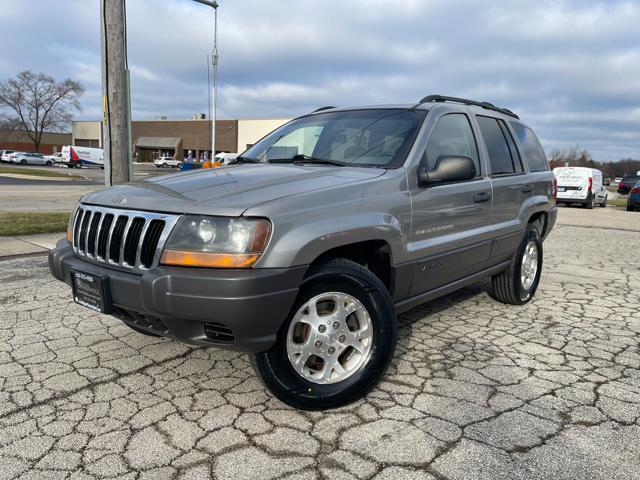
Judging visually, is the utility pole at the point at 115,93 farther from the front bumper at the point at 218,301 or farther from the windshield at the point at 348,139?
the front bumper at the point at 218,301

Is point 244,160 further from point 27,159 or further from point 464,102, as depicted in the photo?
point 27,159

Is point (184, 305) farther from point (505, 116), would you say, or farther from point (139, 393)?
point (505, 116)

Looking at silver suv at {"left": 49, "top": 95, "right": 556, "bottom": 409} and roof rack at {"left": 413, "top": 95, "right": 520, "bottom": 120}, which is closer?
silver suv at {"left": 49, "top": 95, "right": 556, "bottom": 409}

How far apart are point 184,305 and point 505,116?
3.86m

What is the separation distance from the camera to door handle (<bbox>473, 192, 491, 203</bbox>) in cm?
390

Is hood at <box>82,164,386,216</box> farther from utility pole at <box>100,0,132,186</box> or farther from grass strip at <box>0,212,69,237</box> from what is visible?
grass strip at <box>0,212,69,237</box>

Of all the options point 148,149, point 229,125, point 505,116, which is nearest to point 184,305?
point 505,116

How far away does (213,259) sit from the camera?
2424mm

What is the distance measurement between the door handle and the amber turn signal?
215 centimetres

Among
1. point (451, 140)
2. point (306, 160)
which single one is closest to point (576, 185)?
point (451, 140)

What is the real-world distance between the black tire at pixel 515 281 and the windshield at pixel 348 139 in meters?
1.89

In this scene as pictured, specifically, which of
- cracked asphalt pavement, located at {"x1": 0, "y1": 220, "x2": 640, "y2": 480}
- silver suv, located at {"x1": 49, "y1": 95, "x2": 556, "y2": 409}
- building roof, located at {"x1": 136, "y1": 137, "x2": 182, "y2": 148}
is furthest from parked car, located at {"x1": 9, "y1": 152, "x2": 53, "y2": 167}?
silver suv, located at {"x1": 49, "y1": 95, "x2": 556, "y2": 409}

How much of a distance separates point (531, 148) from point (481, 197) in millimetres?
1772

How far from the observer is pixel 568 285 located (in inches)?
235
